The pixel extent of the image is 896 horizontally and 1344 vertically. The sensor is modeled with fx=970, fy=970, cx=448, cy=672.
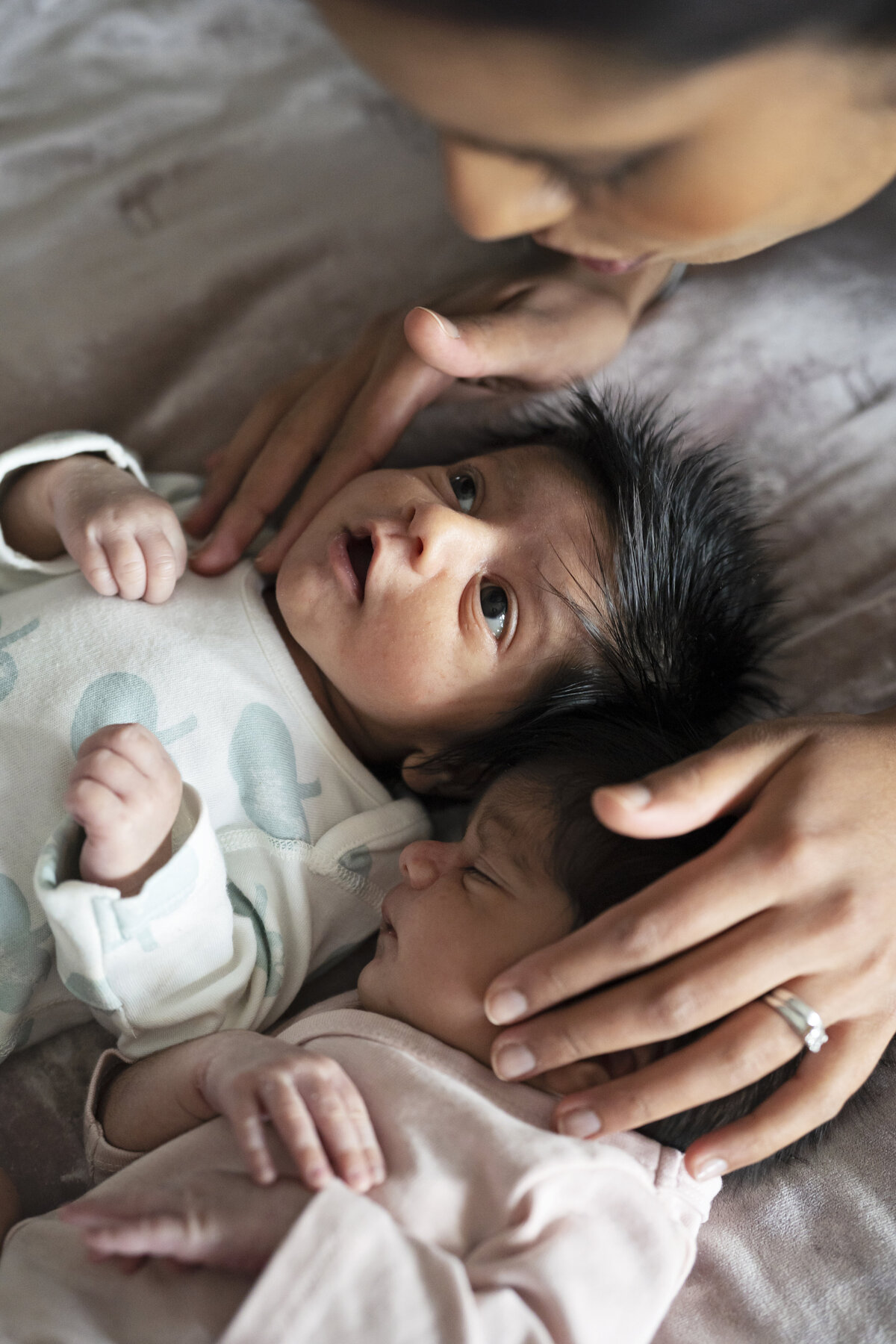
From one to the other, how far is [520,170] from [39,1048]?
921 millimetres

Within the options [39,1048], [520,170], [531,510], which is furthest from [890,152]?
[39,1048]

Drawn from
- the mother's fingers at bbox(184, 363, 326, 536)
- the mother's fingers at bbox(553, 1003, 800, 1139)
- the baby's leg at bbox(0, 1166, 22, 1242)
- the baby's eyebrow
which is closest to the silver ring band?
the mother's fingers at bbox(553, 1003, 800, 1139)

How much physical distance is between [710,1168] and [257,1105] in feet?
1.11

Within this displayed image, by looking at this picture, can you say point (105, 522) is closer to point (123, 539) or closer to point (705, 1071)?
point (123, 539)

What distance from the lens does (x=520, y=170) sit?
44 centimetres

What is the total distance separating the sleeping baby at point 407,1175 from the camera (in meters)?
0.65

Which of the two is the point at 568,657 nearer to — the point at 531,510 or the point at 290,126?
the point at 531,510

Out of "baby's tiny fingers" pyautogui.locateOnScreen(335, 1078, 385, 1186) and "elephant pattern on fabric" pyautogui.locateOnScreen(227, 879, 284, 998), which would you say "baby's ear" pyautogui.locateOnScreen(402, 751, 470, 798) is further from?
"baby's tiny fingers" pyautogui.locateOnScreen(335, 1078, 385, 1186)

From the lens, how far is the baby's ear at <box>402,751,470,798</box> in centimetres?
105

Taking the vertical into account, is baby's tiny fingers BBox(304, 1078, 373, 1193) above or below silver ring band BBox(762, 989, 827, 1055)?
below

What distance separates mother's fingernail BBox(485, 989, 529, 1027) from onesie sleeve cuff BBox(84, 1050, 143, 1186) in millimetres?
361

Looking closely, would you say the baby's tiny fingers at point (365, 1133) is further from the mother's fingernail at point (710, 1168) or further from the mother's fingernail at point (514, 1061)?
the mother's fingernail at point (710, 1168)

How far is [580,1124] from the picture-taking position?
27.9 inches

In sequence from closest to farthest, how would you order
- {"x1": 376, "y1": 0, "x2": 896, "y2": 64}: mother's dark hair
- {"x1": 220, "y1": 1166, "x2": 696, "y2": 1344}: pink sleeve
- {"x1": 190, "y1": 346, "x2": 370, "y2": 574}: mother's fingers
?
1. {"x1": 376, "y1": 0, "x2": 896, "y2": 64}: mother's dark hair
2. {"x1": 220, "y1": 1166, "x2": 696, "y2": 1344}: pink sleeve
3. {"x1": 190, "y1": 346, "x2": 370, "y2": 574}: mother's fingers
